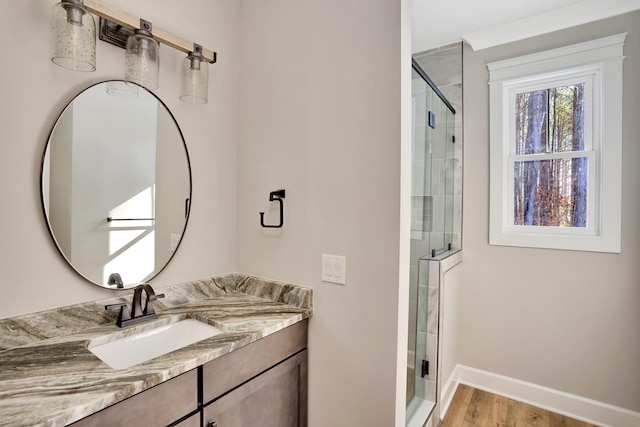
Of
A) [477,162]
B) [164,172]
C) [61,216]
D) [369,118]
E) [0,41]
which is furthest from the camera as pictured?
[477,162]

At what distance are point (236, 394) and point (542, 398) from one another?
7.57 feet

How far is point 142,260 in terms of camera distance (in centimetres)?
136

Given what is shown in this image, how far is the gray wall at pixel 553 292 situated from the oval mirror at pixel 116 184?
7.25ft

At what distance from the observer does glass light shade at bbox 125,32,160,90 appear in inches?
47.8

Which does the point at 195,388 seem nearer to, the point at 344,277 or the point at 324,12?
the point at 344,277

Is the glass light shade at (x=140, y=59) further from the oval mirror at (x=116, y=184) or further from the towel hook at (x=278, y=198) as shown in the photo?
the towel hook at (x=278, y=198)

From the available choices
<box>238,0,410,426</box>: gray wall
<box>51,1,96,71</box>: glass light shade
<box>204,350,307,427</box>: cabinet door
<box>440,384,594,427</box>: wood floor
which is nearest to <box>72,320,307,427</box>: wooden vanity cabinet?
<box>204,350,307,427</box>: cabinet door

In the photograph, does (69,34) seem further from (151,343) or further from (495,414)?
(495,414)

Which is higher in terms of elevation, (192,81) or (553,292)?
(192,81)

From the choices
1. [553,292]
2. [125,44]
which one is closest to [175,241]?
[125,44]

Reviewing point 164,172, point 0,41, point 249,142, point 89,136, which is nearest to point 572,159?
point 249,142

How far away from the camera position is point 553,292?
7.48 feet

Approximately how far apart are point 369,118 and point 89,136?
3.55 feet

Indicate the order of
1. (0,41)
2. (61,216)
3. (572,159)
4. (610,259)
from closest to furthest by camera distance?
(0,41), (61,216), (610,259), (572,159)
